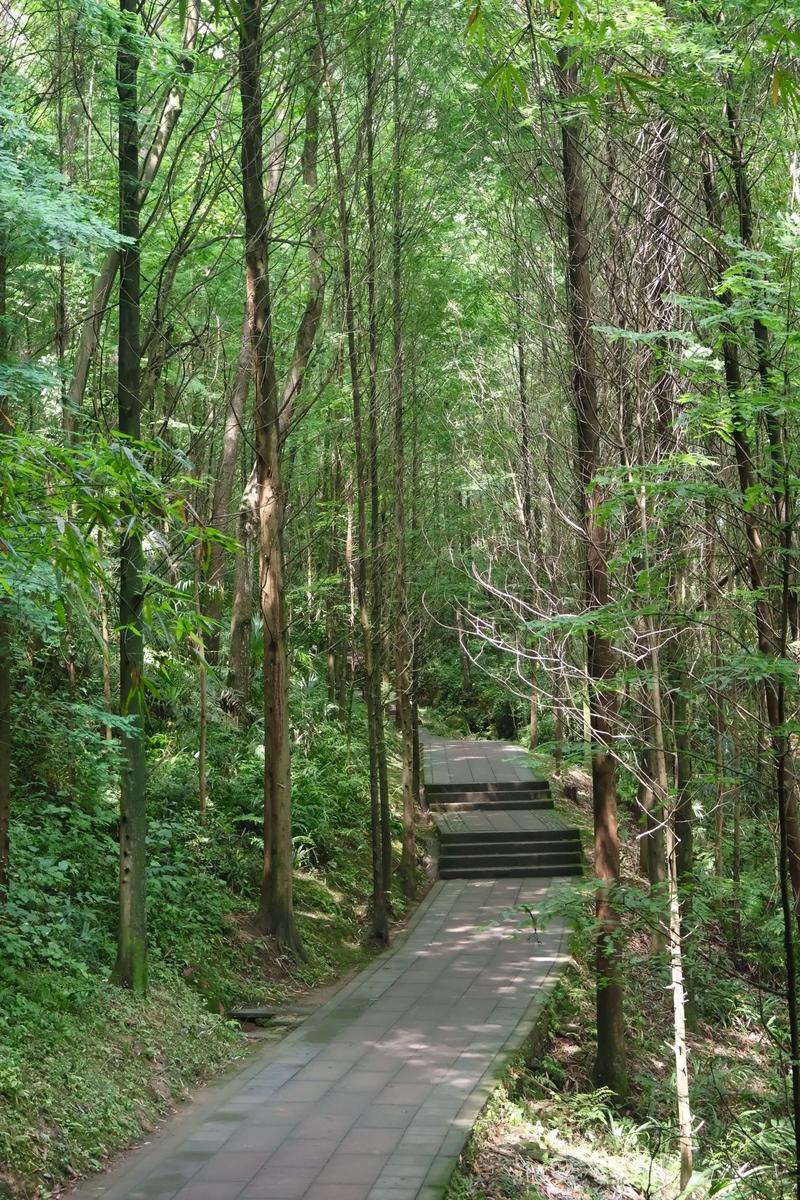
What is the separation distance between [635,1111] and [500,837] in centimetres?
754

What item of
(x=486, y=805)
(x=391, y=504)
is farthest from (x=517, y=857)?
(x=391, y=504)

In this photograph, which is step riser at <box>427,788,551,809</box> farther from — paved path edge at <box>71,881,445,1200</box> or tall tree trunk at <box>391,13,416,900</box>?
paved path edge at <box>71,881,445,1200</box>

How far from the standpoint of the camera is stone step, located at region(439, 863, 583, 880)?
584 inches

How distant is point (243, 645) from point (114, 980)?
288 inches

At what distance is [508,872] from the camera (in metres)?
14.9

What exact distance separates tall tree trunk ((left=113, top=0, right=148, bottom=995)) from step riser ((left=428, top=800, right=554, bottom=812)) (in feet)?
33.0

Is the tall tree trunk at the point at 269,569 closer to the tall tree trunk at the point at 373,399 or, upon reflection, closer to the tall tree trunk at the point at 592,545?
the tall tree trunk at the point at 373,399

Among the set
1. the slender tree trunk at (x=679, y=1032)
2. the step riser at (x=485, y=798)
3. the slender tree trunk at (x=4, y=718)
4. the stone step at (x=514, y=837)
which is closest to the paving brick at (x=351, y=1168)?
the slender tree trunk at (x=679, y=1032)

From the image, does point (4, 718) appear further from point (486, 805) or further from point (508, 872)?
point (486, 805)

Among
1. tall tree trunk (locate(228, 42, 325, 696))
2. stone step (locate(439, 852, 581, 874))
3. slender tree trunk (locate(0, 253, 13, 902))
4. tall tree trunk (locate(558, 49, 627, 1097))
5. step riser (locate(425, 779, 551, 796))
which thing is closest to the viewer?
slender tree trunk (locate(0, 253, 13, 902))

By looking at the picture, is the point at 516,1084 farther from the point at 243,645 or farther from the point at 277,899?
the point at 243,645

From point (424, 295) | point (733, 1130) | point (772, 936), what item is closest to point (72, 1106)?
point (733, 1130)

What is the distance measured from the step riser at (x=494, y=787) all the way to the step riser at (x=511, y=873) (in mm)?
2922

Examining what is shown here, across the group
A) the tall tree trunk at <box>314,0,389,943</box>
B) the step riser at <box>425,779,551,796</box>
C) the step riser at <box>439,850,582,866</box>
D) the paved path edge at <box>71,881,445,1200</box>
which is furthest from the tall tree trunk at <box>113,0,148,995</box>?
the step riser at <box>425,779,551,796</box>
